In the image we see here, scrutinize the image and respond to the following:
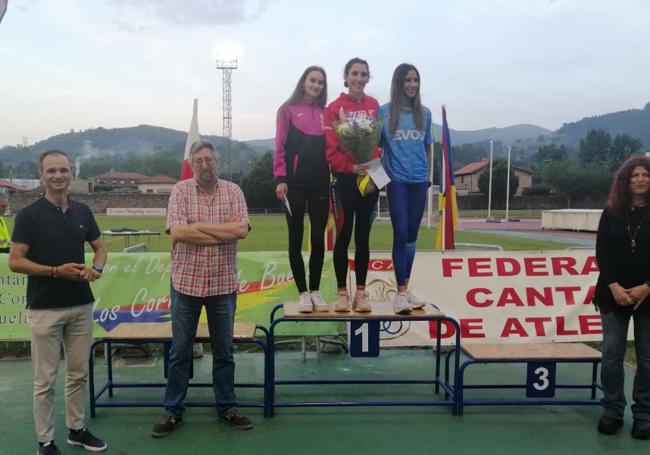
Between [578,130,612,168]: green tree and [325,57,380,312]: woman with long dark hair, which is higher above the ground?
[578,130,612,168]: green tree

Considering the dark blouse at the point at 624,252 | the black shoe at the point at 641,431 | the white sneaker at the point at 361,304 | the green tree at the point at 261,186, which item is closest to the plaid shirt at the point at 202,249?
the white sneaker at the point at 361,304

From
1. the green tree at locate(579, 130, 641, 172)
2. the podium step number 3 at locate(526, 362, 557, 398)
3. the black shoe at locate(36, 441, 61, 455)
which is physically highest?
the green tree at locate(579, 130, 641, 172)

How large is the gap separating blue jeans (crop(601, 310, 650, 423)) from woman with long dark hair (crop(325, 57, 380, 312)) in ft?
5.53

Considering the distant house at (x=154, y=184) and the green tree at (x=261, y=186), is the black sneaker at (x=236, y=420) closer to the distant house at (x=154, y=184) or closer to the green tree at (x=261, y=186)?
the green tree at (x=261, y=186)

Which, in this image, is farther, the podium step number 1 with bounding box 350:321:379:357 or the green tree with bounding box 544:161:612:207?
the green tree with bounding box 544:161:612:207

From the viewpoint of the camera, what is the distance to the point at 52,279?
10.5ft

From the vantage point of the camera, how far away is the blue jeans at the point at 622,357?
367cm

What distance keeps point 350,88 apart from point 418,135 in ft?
2.05

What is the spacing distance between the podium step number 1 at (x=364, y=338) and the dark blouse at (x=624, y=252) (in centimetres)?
165

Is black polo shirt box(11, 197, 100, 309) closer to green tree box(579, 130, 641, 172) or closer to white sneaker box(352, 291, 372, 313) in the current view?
white sneaker box(352, 291, 372, 313)

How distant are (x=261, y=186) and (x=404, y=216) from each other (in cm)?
4335

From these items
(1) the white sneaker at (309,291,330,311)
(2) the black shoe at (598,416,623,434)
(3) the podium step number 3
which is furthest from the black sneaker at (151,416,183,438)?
(2) the black shoe at (598,416,623,434)

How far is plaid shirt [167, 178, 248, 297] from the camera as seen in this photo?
11.6 ft

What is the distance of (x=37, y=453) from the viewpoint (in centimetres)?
340
